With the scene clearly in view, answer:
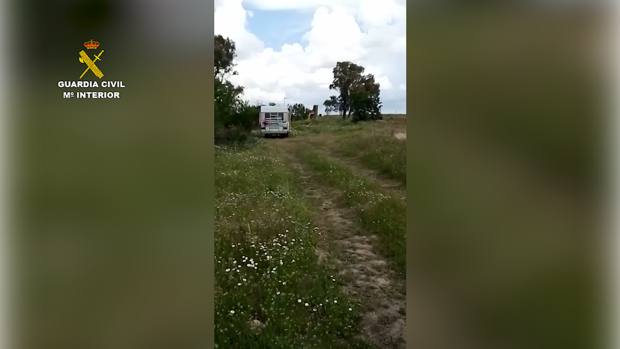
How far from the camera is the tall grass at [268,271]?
2773 millimetres

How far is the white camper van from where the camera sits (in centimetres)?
303

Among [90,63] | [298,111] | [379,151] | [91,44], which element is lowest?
[379,151]

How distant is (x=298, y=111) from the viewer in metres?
3.02

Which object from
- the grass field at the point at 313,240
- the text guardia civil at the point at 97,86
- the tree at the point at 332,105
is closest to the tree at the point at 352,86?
the tree at the point at 332,105

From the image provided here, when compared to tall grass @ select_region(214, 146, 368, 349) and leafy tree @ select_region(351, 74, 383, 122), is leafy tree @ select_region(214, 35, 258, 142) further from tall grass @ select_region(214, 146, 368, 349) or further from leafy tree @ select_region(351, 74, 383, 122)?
leafy tree @ select_region(351, 74, 383, 122)

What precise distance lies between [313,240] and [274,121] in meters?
0.92

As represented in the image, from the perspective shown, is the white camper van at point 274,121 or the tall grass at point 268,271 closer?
the tall grass at point 268,271

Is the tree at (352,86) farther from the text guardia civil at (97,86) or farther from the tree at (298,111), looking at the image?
the text guardia civil at (97,86)

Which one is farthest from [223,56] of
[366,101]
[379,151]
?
[379,151]

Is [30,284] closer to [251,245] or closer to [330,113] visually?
[251,245]

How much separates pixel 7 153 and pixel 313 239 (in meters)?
2.28

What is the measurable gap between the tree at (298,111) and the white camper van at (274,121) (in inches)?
1.5

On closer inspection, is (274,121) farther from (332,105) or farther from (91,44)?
(91,44)

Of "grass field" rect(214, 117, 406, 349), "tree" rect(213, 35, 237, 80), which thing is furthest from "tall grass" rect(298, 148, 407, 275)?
"tree" rect(213, 35, 237, 80)
